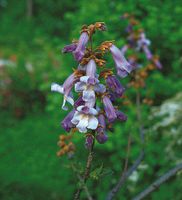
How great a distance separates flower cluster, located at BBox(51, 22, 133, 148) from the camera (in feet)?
5.81

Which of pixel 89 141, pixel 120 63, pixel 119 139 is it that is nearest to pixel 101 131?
pixel 89 141

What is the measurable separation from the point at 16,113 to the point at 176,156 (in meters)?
5.19

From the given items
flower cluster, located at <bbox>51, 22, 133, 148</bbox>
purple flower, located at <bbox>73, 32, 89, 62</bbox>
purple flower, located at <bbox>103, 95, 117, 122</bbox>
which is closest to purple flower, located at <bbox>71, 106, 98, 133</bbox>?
flower cluster, located at <bbox>51, 22, 133, 148</bbox>

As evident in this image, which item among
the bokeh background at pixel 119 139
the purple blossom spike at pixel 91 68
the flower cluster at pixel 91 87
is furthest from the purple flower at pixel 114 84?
the bokeh background at pixel 119 139

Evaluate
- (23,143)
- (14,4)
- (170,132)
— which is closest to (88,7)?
(170,132)

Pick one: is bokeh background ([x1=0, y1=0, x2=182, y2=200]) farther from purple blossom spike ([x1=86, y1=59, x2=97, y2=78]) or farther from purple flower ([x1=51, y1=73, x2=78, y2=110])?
purple blossom spike ([x1=86, y1=59, x2=97, y2=78])

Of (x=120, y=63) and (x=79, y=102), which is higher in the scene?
(x=120, y=63)

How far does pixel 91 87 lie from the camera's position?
179 centimetres

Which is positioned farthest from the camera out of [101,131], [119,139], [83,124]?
[119,139]

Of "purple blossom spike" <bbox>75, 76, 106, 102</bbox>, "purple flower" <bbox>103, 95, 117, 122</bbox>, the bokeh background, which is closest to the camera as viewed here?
"purple blossom spike" <bbox>75, 76, 106, 102</bbox>

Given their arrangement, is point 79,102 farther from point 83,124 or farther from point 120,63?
point 120,63

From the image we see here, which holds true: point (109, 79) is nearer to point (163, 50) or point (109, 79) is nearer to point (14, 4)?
point (163, 50)

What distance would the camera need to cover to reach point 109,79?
6.12 ft

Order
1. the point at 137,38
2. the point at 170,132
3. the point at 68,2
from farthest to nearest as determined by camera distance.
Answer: the point at 68,2 → the point at 170,132 → the point at 137,38
